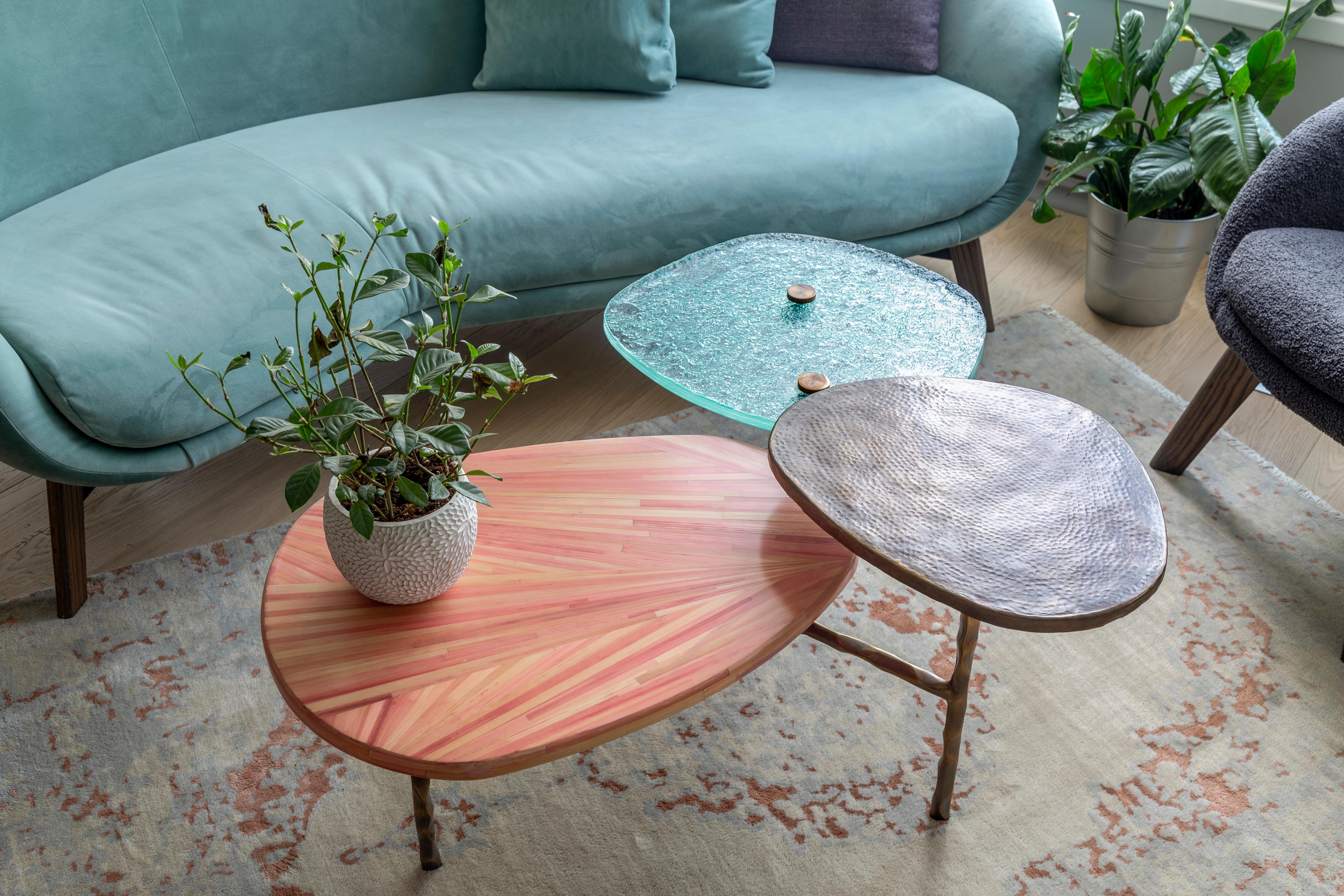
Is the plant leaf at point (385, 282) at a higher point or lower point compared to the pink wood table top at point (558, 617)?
higher

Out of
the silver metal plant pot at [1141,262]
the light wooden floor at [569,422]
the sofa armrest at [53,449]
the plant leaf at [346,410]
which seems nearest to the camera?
the plant leaf at [346,410]

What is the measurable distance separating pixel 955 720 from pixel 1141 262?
4.42 feet

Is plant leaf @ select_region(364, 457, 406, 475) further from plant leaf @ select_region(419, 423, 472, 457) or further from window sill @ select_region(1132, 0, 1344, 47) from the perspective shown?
window sill @ select_region(1132, 0, 1344, 47)

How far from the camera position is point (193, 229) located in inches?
58.1

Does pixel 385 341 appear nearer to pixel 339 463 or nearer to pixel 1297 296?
pixel 339 463

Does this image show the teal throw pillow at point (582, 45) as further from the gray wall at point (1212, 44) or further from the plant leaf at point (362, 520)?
the plant leaf at point (362, 520)

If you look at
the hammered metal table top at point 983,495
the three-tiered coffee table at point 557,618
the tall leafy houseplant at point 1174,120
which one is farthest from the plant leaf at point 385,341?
the tall leafy houseplant at point 1174,120

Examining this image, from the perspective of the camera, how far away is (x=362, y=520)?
85cm

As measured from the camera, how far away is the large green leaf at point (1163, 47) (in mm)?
1872

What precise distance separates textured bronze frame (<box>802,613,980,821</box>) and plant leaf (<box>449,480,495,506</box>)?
1.40ft

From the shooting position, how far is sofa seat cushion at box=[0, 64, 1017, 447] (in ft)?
4.34

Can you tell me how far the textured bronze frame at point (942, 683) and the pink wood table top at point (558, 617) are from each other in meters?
0.14

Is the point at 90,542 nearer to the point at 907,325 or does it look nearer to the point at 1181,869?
the point at 907,325

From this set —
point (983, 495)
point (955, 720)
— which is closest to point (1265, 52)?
point (983, 495)
